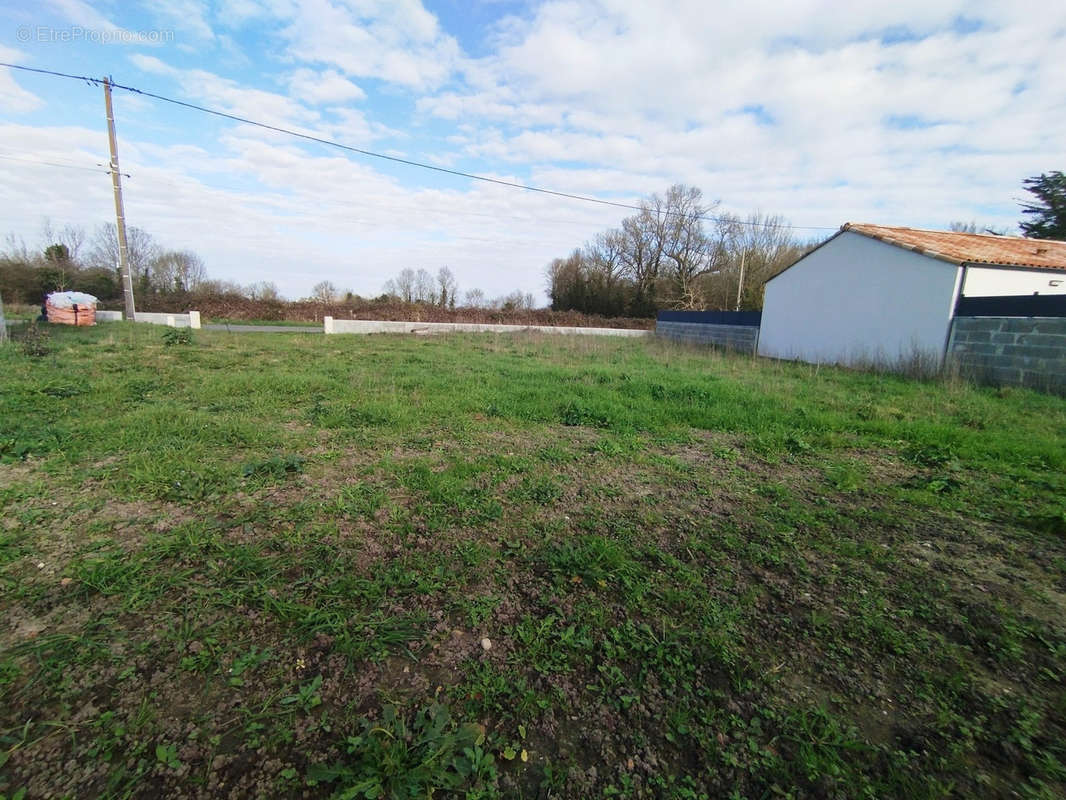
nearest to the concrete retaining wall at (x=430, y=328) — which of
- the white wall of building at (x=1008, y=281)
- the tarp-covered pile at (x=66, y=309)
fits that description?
the tarp-covered pile at (x=66, y=309)

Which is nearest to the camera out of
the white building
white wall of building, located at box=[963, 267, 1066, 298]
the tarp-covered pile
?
white wall of building, located at box=[963, 267, 1066, 298]

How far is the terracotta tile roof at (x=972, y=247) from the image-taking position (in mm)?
11234

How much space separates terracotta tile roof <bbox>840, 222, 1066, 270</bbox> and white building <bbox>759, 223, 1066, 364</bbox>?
0.03m

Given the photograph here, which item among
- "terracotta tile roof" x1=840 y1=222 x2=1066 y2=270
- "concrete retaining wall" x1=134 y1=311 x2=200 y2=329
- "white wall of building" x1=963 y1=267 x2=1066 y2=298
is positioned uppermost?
"terracotta tile roof" x1=840 y1=222 x2=1066 y2=270

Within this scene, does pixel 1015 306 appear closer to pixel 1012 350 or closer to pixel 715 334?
pixel 1012 350

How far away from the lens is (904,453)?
520 centimetres

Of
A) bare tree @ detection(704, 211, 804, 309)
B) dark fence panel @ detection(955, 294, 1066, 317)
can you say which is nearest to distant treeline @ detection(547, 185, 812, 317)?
bare tree @ detection(704, 211, 804, 309)

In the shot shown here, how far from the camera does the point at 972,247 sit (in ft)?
41.2

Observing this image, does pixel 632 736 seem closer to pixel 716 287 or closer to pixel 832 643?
pixel 832 643

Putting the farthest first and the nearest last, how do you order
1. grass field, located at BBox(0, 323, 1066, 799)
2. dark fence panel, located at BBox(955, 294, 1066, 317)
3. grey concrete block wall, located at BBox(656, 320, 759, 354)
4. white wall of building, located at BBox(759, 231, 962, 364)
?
1. grey concrete block wall, located at BBox(656, 320, 759, 354)
2. white wall of building, located at BBox(759, 231, 962, 364)
3. dark fence panel, located at BBox(955, 294, 1066, 317)
4. grass field, located at BBox(0, 323, 1066, 799)

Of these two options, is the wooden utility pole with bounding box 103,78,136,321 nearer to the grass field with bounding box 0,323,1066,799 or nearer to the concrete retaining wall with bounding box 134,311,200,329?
the concrete retaining wall with bounding box 134,311,200,329

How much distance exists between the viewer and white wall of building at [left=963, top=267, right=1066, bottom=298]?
35.8 feet

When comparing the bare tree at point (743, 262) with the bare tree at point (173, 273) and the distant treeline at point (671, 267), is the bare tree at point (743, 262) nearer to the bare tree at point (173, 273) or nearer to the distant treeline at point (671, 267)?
the distant treeline at point (671, 267)

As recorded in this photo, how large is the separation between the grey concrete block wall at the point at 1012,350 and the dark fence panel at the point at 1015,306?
0.10 meters
